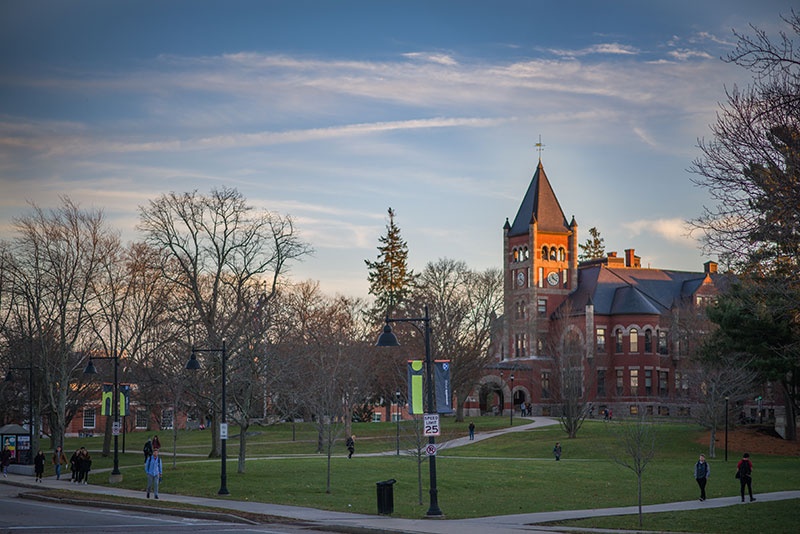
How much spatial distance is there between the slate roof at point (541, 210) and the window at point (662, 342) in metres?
15.9

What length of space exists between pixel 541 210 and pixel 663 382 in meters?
23.5

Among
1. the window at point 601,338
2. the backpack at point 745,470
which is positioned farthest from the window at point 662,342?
the backpack at point 745,470

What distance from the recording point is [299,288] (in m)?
104

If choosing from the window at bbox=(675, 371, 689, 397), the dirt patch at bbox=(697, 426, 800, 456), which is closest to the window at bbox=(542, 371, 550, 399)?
the window at bbox=(675, 371, 689, 397)

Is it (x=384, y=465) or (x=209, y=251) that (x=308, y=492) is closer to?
(x=384, y=465)

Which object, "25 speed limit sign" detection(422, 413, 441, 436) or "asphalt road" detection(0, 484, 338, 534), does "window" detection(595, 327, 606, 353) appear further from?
"asphalt road" detection(0, 484, 338, 534)

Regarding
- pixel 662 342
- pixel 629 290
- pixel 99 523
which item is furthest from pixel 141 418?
pixel 99 523

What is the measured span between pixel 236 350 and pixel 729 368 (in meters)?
31.0

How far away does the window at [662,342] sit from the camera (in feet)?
352

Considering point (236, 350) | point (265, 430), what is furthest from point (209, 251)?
point (265, 430)

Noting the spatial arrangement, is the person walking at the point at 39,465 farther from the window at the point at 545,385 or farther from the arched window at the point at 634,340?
the arched window at the point at 634,340

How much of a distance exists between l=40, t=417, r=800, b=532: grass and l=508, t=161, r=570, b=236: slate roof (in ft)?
146

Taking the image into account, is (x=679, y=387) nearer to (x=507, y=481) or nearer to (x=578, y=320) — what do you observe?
(x=578, y=320)

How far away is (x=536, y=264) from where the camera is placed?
11062cm
